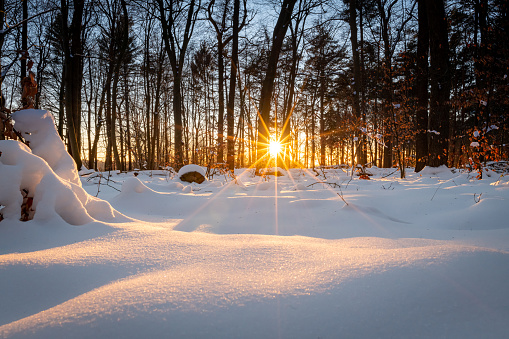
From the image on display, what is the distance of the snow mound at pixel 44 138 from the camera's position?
1546mm

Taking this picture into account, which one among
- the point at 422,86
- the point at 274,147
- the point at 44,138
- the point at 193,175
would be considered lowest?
the point at 193,175

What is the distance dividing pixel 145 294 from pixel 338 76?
1756 cm

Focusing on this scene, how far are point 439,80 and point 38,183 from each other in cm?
750

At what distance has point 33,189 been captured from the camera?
133 cm

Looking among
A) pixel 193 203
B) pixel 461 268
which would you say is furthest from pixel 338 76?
pixel 461 268

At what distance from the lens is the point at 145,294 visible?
Answer: 69 centimetres

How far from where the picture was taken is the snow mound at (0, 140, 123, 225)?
1.23 metres

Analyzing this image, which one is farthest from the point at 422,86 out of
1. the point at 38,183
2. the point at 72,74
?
the point at 72,74

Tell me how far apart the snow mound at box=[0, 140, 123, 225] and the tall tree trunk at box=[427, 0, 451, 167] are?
6921 mm

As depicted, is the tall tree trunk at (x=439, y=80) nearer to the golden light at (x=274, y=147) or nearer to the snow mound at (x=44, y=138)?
the golden light at (x=274, y=147)

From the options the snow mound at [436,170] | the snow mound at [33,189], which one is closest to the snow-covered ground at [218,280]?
the snow mound at [33,189]

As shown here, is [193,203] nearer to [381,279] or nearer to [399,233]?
[399,233]

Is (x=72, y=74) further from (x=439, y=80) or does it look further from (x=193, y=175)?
(x=439, y=80)

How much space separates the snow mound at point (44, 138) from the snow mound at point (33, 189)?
0.95 ft
